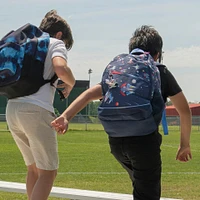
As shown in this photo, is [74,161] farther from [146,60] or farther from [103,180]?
[146,60]

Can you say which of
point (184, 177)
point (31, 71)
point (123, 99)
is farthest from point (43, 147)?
point (184, 177)

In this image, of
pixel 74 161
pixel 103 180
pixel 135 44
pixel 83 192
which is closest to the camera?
pixel 135 44

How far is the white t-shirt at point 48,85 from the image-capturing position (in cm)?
470

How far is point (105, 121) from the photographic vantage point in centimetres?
430

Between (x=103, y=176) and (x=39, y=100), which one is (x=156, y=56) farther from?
(x=103, y=176)

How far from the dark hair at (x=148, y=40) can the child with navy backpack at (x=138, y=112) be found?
0.13m

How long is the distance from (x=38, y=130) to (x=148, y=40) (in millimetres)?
1186

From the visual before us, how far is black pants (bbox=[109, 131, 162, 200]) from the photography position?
165 inches

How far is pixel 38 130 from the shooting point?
468 centimetres

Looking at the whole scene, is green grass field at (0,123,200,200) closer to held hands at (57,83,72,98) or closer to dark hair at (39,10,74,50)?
held hands at (57,83,72,98)

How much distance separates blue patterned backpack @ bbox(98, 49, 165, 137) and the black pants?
62mm

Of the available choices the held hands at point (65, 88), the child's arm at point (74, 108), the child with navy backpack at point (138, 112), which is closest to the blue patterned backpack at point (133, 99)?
the child with navy backpack at point (138, 112)

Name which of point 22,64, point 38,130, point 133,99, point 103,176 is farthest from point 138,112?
point 103,176

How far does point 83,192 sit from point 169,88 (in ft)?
7.25
